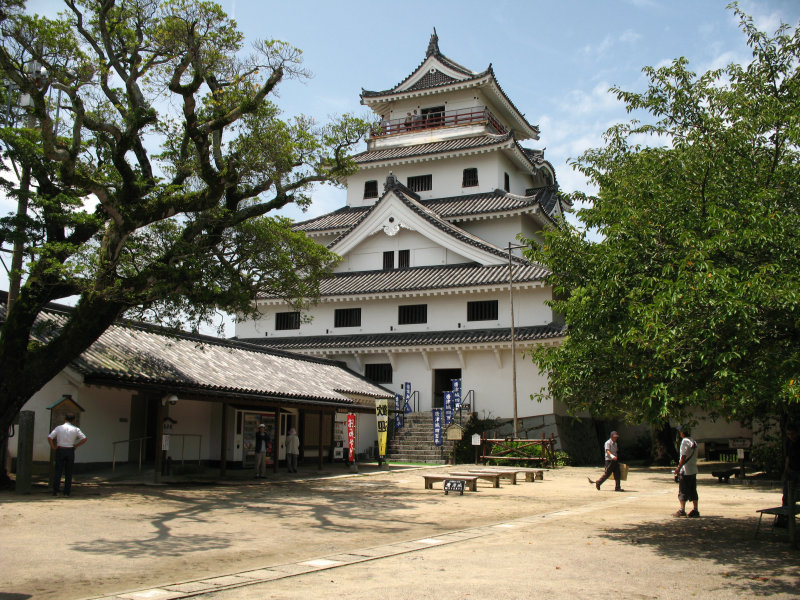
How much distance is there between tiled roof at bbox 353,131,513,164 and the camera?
36.9 m

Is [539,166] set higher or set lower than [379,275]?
higher

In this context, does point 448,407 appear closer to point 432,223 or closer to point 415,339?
point 415,339

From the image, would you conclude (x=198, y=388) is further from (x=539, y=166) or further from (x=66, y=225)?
(x=539, y=166)

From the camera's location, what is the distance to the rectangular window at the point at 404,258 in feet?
119

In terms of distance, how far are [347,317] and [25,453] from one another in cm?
2312

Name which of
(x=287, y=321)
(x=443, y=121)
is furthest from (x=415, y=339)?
(x=443, y=121)

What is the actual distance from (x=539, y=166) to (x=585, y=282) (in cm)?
3348

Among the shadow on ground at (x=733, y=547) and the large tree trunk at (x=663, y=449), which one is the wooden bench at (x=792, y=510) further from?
the large tree trunk at (x=663, y=449)

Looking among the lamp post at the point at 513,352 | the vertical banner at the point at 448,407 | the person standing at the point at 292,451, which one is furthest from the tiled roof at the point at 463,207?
the person standing at the point at 292,451

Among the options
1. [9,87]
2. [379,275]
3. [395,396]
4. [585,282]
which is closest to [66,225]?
[9,87]

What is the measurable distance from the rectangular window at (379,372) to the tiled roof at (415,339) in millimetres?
1500

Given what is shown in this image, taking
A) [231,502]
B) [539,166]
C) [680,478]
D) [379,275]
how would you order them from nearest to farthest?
1. [680,478]
2. [231,502]
3. [379,275]
4. [539,166]

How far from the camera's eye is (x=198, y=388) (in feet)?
59.5

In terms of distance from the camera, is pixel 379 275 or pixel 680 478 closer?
pixel 680 478
